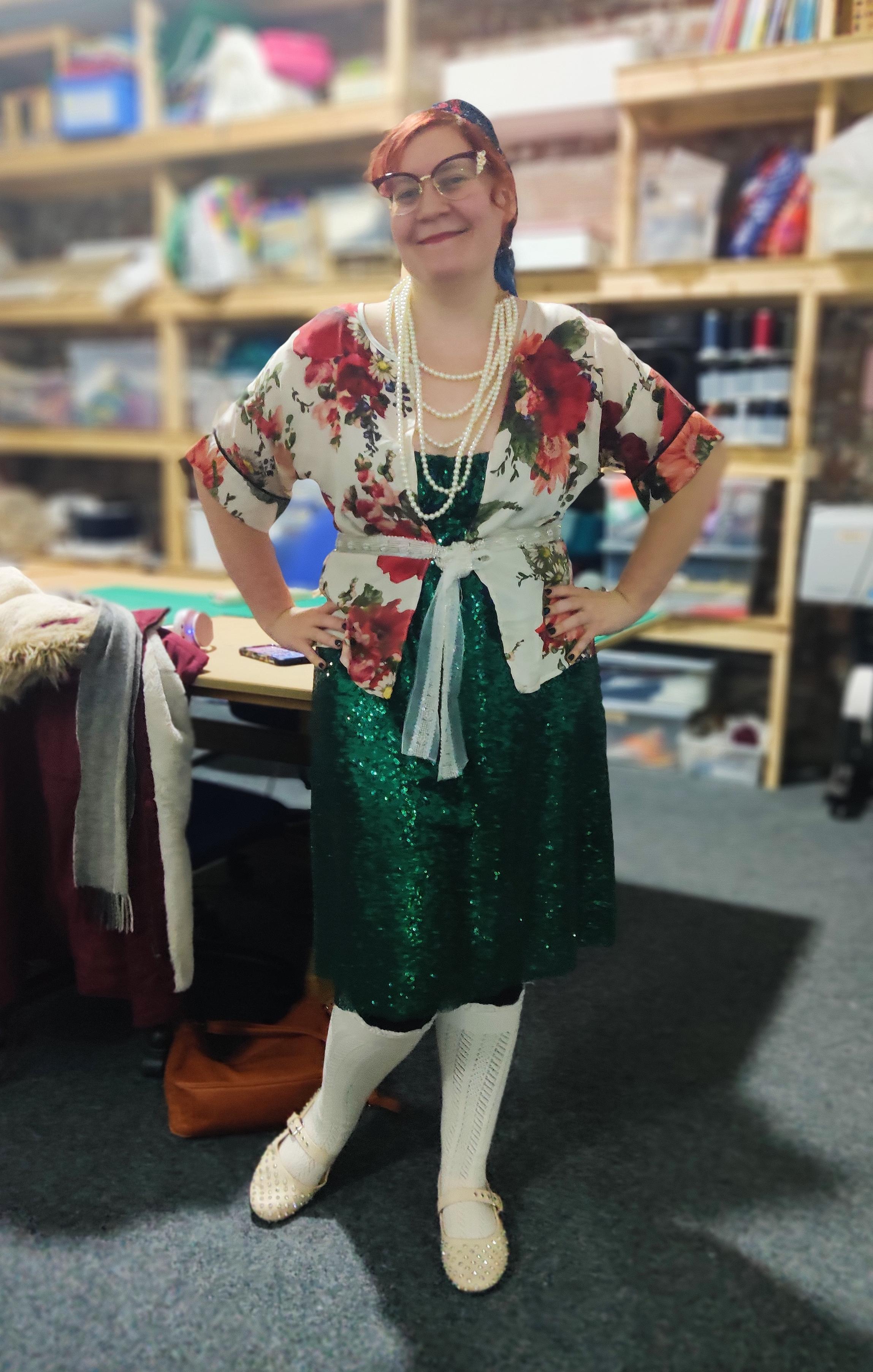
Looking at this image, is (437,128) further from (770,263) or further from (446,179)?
(770,263)

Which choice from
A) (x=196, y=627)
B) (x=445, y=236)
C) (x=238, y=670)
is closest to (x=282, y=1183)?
(x=238, y=670)

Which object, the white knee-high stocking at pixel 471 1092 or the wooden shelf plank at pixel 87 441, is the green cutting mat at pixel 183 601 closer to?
the white knee-high stocking at pixel 471 1092

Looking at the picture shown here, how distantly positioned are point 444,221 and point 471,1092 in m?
1.02

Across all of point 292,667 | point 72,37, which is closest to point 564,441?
point 292,667

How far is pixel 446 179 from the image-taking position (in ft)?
3.57

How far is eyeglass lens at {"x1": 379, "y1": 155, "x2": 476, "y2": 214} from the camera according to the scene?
1.08 metres

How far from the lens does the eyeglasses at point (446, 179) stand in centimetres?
108

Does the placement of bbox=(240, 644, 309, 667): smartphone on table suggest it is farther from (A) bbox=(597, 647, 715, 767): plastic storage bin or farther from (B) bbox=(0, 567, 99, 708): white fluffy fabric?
(A) bbox=(597, 647, 715, 767): plastic storage bin

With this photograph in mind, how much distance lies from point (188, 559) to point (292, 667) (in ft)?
7.55

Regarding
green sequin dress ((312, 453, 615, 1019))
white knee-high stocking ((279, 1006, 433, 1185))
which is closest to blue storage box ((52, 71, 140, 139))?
green sequin dress ((312, 453, 615, 1019))

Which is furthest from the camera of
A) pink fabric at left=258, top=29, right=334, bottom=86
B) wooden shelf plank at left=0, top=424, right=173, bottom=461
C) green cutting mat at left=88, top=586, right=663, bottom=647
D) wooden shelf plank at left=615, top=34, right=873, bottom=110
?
wooden shelf plank at left=0, top=424, right=173, bottom=461

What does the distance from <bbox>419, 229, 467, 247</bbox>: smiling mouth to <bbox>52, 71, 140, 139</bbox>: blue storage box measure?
127 inches

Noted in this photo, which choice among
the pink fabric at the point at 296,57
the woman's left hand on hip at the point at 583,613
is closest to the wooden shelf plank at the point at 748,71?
the pink fabric at the point at 296,57

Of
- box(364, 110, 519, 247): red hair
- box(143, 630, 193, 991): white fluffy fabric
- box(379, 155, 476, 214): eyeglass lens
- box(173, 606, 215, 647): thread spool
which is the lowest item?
box(143, 630, 193, 991): white fluffy fabric
